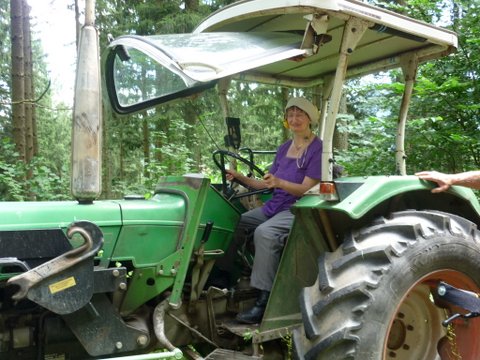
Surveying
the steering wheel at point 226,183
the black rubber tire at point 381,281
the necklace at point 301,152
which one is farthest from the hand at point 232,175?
the black rubber tire at point 381,281

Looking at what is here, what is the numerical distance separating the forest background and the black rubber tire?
1628 mm

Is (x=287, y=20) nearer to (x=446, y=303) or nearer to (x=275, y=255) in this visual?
(x=275, y=255)

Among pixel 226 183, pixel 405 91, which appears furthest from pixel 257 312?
pixel 405 91

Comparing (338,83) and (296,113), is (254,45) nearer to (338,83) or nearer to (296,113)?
(338,83)

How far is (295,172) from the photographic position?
3.53m

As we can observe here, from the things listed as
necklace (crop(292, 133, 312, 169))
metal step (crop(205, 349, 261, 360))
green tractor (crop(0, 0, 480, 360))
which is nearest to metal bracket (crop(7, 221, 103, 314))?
green tractor (crop(0, 0, 480, 360))

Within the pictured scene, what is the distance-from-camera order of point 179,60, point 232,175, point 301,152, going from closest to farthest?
point 179,60 < point 301,152 < point 232,175

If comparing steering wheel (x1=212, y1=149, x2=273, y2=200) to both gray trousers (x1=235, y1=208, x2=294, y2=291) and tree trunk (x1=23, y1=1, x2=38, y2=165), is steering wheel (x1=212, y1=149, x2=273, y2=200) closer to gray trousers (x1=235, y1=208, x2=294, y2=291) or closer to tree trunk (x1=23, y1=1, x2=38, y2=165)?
gray trousers (x1=235, y1=208, x2=294, y2=291)

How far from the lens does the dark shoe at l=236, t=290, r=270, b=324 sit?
3.20 meters

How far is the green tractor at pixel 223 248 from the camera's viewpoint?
96.8 inches

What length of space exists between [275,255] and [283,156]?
0.95m

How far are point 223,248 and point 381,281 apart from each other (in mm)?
1243

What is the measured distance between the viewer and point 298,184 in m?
3.32

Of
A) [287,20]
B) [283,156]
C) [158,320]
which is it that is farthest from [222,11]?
[158,320]
